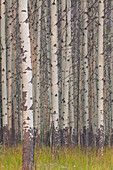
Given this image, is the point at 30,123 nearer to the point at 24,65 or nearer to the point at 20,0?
the point at 24,65

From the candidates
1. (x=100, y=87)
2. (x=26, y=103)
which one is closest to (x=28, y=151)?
(x=26, y=103)

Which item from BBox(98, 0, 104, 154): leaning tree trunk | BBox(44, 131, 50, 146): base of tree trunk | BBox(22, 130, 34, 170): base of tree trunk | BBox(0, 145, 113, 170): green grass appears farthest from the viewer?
BBox(44, 131, 50, 146): base of tree trunk

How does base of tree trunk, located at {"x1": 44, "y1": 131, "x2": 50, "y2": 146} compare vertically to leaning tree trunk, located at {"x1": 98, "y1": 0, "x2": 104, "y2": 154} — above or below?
below

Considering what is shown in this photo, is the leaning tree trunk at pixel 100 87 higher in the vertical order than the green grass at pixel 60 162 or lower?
higher

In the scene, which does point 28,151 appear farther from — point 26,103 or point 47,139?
point 47,139

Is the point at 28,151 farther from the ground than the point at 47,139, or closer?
farther from the ground

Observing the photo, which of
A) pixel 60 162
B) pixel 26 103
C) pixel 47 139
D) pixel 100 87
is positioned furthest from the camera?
pixel 47 139

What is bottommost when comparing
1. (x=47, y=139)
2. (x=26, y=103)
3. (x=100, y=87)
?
(x=47, y=139)

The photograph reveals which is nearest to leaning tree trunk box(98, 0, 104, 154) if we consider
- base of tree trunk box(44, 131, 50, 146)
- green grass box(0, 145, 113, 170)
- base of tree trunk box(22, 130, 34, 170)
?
green grass box(0, 145, 113, 170)

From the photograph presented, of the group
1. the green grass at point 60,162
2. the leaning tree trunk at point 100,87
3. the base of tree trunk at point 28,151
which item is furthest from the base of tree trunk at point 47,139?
the base of tree trunk at point 28,151

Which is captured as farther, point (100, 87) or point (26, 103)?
point (100, 87)

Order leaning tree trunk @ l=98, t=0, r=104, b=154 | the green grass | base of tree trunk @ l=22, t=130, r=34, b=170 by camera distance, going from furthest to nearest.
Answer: leaning tree trunk @ l=98, t=0, r=104, b=154 < the green grass < base of tree trunk @ l=22, t=130, r=34, b=170

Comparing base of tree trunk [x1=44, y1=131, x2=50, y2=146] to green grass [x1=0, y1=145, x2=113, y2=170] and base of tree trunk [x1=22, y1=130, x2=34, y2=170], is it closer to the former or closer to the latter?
green grass [x1=0, y1=145, x2=113, y2=170]

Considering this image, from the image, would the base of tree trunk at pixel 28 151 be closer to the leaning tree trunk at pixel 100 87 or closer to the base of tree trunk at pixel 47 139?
the leaning tree trunk at pixel 100 87
